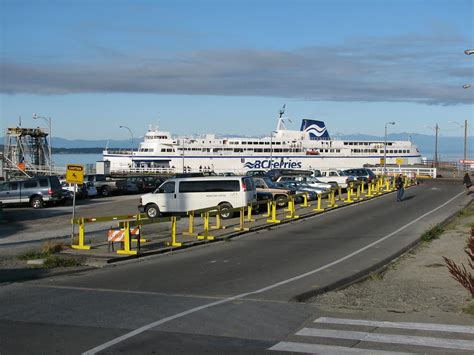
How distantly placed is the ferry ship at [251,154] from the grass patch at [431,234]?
84556 mm

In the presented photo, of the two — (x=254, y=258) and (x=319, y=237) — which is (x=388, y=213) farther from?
(x=254, y=258)

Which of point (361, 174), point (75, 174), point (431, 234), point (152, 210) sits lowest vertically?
point (431, 234)

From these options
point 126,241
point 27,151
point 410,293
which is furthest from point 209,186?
point 27,151

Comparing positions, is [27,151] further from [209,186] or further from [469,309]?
[469,309]

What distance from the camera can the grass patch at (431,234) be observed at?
→ 20.5 m

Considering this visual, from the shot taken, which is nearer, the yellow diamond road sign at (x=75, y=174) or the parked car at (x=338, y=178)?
the yellow diamond road sign at (x=75, y=174)

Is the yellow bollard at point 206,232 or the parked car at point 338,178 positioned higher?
the parked car at point 338,178

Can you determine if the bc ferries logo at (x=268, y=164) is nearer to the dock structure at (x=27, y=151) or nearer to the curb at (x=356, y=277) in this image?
the dock structure at (x=27, y=151)

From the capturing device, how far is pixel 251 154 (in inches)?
4382

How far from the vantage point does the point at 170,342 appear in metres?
7.70

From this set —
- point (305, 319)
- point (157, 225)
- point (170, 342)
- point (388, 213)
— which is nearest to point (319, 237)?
point (157, 225)

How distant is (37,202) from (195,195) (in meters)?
11.9

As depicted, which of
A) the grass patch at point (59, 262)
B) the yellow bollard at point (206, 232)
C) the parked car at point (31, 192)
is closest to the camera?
the grass patch at point (59, 262)

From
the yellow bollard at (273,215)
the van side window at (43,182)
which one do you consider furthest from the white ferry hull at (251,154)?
the yellow bollard at (273,215)
